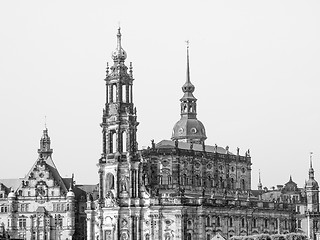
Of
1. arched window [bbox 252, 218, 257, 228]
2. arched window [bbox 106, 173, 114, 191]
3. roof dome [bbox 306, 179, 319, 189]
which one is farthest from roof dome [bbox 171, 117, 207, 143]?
roof dome [bbox 306, 179, 319, 189]

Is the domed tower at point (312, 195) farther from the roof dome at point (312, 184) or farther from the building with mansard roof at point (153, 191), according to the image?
the building with mansard roof at point (153, 191)

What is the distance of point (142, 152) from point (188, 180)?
26.7 feet

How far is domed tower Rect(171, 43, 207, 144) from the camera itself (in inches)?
5103

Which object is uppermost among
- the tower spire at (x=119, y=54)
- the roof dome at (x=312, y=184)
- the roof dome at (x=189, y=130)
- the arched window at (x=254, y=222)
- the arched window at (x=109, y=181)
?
the tower spire at (x=119, y=54)

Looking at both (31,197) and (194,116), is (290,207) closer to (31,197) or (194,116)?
(194,116)

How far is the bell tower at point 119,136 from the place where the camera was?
114m

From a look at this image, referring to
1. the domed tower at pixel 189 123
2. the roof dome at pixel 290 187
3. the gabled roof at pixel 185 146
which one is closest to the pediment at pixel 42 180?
the gabled roof at pixel 185 146

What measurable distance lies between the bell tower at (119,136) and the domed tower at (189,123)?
52.1ft

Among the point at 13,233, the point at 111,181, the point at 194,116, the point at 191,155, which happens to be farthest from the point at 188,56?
the point at 13,233

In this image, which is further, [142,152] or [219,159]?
[219,159]

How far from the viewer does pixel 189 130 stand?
130 m

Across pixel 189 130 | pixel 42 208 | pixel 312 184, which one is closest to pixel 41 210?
pixel 42 208

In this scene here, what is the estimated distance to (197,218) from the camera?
114 meters

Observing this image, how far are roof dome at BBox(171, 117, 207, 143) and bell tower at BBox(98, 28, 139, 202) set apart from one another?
1572 centimetres
